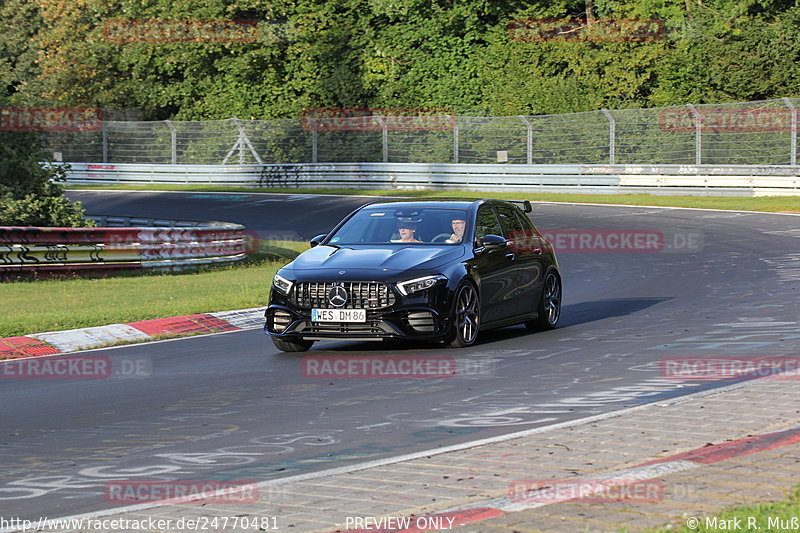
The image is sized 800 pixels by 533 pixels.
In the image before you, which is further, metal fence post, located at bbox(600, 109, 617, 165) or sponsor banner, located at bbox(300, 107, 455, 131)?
sponsor banner, located at bbox(300, 107, 455, 131)

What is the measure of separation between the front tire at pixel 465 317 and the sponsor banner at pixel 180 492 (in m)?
6.00

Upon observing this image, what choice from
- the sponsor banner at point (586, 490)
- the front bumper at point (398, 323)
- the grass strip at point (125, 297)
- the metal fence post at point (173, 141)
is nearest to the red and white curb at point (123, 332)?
the grass strip at point (125, 297)

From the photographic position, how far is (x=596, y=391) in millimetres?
9797

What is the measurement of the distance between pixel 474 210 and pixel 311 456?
682cm

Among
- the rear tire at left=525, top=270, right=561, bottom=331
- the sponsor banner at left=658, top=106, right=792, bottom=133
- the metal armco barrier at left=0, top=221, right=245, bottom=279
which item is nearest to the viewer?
the rear tire at left=525, top=270, right=561, bottom=331

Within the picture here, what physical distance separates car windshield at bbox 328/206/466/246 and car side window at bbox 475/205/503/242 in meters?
0.20

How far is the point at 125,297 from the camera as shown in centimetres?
1812

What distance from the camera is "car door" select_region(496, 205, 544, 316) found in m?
13.9

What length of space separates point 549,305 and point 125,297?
682 cm

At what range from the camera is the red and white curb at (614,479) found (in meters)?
5.65

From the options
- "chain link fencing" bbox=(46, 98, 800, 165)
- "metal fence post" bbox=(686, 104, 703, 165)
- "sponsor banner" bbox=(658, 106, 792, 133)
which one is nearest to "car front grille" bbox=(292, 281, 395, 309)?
"chain link fencing" bbox=(46, 98, 800, 165)

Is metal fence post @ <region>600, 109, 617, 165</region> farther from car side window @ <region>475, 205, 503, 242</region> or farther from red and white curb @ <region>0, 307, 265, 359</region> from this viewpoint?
car side window @ <region>475, 205, 503, 242</region>

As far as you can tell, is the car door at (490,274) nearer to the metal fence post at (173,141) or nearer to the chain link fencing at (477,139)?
the chain link fencing at (477,139)

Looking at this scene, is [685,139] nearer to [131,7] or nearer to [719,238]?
[719,238]
